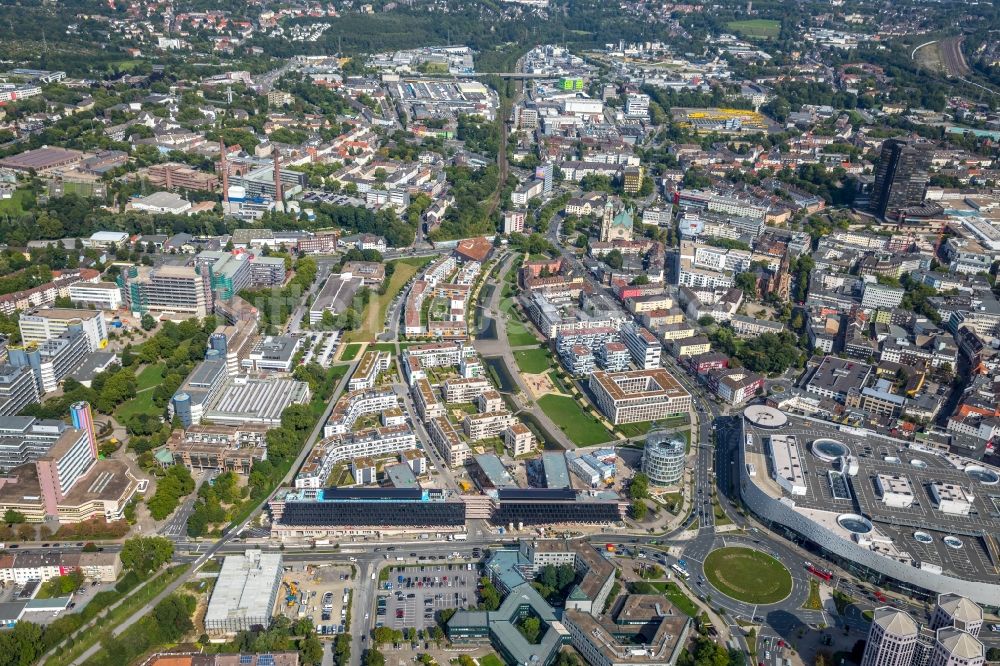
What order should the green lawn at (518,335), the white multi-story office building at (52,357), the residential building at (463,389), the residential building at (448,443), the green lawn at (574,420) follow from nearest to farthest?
the residential building at (448,443)
the green lawn at (574,420)
the white multi-story office building at (52,357)
the residential building at (463,389)
the green lawn at (518,335)

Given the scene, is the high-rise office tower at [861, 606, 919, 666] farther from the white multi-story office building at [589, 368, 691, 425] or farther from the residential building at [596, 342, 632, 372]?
the residential building at [596, 342, 632, 372]

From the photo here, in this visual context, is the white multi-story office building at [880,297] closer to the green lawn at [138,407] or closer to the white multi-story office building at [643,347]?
the white multi-story office building at [643,347]

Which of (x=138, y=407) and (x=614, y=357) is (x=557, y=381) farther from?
(x=138, y=407)

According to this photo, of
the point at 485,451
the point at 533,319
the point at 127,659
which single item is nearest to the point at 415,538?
the point at 485,451

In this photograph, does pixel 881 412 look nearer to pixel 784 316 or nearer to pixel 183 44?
pixel 784 316

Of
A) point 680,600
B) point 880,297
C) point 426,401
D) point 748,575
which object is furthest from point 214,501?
point 880,297

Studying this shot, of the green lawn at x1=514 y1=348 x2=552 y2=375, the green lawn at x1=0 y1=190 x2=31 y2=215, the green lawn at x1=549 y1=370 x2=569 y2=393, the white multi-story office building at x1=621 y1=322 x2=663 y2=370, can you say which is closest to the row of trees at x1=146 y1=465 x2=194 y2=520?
the green lawn at x1=514 y1=348 x2=552 y2=375

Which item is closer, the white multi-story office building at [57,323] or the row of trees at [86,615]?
the row of trees at [86,615]

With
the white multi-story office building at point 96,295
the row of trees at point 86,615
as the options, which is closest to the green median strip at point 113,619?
the row of trees at point 86,615
